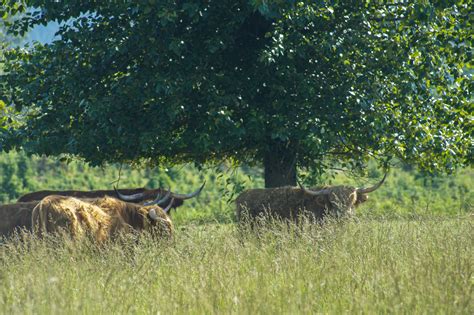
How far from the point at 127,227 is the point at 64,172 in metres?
40.7

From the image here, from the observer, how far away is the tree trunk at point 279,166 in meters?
16.0

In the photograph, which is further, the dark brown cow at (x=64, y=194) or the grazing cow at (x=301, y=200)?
the dark brown cow at (x=64, y=194)

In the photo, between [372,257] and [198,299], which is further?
[372,257]

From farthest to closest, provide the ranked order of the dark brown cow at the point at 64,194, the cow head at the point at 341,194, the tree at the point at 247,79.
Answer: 1. the dark brown cow at the point at 64,194
2. the cow head at the point at 341,194
3. the tree at the point at 247,79

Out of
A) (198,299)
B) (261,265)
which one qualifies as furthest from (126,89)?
(198,299)

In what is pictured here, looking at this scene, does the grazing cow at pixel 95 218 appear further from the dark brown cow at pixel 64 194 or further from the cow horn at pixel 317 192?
the dark brown cow at pixel 64 194

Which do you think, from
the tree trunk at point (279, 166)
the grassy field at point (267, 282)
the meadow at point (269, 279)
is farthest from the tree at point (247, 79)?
the grassy field at point (267, 282)

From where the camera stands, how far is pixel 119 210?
40.0 feet

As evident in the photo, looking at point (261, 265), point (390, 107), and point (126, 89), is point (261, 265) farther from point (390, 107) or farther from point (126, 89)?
point (390, 107)

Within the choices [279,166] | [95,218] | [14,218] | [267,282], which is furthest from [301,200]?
[267,282]

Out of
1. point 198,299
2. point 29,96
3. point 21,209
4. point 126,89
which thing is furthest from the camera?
point 29,96

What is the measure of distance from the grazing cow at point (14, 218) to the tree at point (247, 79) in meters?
2.08

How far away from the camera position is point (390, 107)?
15602 millimetres

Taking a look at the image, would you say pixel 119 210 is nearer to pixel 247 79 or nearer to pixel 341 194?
pixel 247 79
